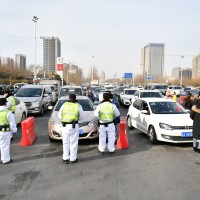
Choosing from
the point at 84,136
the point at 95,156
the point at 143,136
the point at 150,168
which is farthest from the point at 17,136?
the point at 150,168

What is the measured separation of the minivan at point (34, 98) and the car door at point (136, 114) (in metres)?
6.13

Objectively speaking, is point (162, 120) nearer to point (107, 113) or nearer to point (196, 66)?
point (107, 113)

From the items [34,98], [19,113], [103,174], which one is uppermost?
[34,98]

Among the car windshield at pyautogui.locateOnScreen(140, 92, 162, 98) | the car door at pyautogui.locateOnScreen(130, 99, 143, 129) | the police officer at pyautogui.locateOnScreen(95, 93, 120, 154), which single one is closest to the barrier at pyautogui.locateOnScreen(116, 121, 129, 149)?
the police officer at pyautogui.locateOnScreen(95, 93, 120, 154)

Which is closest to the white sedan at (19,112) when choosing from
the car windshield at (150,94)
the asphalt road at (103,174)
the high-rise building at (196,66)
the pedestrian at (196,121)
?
the asphalt road at (103,174)

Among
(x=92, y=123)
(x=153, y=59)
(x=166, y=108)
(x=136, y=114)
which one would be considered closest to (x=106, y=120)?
(x=92, y=123)

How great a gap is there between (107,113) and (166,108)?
3279 millimetres

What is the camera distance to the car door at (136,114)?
9269mm

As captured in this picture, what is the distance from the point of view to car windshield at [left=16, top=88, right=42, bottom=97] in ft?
48.8

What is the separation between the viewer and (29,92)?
15.1m

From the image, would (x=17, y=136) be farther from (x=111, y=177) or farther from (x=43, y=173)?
(x=111, y=177)

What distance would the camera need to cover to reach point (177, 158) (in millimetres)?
6375

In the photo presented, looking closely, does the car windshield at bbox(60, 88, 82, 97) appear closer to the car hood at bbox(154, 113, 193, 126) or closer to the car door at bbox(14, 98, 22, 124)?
the car door at bbox(14, 98, 22, 124)

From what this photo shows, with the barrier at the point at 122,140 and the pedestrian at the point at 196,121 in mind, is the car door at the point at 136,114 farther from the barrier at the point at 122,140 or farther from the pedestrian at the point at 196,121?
the pedestrian at the point at 196,121
